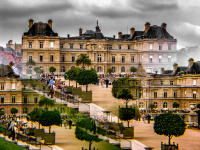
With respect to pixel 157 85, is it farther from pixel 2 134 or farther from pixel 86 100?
pixel 2 134

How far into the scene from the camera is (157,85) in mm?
62875

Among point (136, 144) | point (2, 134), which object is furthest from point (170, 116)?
point (2, 134)

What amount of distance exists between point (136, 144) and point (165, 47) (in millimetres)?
63974

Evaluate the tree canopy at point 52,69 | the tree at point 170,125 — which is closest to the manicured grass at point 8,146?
the tree at point 170,125

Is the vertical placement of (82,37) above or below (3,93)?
above

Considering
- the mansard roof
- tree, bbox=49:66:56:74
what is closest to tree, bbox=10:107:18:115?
tree, bbox=49:66:56:74

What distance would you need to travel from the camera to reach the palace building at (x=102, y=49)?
275 feet

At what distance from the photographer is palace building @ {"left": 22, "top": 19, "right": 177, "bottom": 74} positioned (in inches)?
3302

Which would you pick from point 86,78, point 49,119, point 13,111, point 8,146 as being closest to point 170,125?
point 49,119

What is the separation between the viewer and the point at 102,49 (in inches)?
3447

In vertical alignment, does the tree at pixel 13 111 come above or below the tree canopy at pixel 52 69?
below

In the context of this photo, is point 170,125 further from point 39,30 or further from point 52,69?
point 39,30

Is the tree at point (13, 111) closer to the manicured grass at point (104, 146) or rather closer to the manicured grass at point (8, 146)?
the manicured grass at point (104, 146)

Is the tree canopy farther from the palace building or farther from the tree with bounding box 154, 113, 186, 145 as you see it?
the tree with bounding box 154, 113, 186, 145
